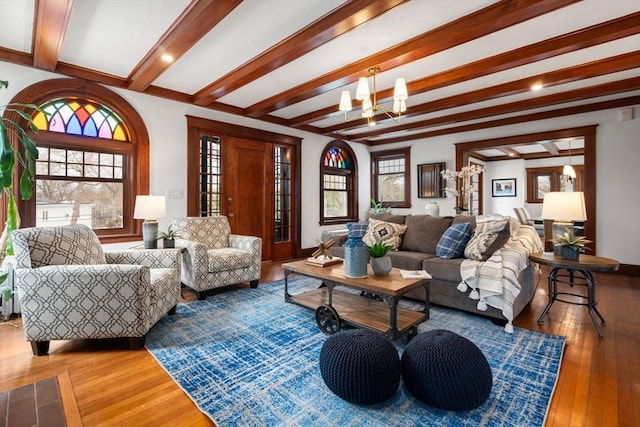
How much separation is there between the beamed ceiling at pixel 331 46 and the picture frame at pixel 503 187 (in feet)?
16.8

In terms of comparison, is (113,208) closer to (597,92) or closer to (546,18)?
(546,18)

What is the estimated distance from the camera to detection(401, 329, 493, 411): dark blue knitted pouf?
1.53 metres

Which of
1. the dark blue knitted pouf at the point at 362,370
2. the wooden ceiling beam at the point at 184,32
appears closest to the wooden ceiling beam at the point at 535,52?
the wooden ceiling beam at the point at 184,32

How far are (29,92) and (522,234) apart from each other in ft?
18.2

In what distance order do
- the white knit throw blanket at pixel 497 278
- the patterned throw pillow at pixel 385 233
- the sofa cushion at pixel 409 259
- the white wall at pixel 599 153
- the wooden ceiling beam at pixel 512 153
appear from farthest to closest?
1. the wooden ceiling beam at pixel 512 153
2. the white wall at pixel 599 153
3. the patterned throw pillow at pixel 385 233
4. the sofa cushion at pixel 409 259
5. the white knit throw blanket at pixel 497 278

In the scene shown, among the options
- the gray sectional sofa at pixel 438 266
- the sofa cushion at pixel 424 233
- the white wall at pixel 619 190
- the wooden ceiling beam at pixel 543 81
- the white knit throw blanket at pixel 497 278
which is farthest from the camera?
the white wall at pixel 619 190

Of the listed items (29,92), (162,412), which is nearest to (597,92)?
(162,412)

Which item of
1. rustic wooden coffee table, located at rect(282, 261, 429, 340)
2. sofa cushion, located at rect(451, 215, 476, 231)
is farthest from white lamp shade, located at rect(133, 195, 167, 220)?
sofa cushion, located at rect(451, 215, 476, 231)

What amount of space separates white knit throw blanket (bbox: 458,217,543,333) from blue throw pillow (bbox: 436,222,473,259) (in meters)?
0.26

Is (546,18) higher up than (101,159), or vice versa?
(546,18)

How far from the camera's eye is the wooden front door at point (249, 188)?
4.94 m

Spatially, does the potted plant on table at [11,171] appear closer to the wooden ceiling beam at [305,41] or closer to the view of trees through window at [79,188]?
the view of trees through window at [79,188]

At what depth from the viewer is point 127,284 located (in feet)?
7.25

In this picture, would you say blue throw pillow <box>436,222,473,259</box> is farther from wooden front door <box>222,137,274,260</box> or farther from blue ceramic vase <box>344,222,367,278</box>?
wooden front door <box>222,137,274,260</box>
